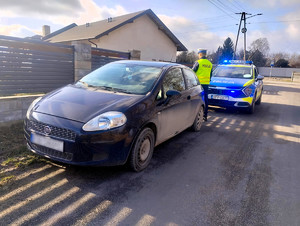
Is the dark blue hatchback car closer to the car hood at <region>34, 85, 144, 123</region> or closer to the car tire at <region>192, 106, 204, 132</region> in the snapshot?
the car hood at <region>34, 85, 144, 123</region>

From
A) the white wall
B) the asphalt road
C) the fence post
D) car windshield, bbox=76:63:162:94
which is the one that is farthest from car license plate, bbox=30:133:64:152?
the white wall

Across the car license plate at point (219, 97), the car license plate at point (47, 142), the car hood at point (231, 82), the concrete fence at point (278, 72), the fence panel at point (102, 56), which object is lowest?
the car license plate at point (47, 142)

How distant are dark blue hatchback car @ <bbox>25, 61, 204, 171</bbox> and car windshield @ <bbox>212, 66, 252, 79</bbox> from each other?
5.85m

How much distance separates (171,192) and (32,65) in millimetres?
4909

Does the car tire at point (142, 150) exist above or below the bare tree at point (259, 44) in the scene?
below

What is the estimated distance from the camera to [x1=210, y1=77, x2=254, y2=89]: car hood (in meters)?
8.35

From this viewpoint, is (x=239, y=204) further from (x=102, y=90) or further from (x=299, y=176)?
(x=102, y=90)

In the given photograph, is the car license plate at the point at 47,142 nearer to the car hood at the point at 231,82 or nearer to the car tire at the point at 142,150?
the car tire at the point at 142,150

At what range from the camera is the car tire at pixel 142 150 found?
339cm

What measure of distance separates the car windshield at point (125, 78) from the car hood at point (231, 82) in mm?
4933

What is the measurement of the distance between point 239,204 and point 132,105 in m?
1.91

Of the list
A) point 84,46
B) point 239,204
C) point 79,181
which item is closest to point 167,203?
point 239,204

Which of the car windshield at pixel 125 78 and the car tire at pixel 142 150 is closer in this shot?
the car tire at pixel 142 150

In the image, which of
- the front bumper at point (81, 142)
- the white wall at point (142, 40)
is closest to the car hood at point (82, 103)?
the front bumper at point (81, 142)
